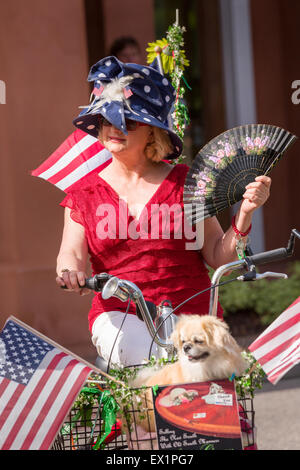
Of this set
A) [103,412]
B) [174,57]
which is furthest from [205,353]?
[174,57]

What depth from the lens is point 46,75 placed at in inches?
265

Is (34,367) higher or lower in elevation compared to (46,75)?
lower

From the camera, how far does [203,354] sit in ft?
6.79

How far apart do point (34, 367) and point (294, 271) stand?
579 centimetres

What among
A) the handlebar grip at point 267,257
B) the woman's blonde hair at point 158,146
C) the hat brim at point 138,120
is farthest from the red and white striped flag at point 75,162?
the handlebar grip at point 267,257

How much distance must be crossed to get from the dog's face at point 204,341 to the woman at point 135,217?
2.09 feet

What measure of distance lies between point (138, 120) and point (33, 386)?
3.50ft

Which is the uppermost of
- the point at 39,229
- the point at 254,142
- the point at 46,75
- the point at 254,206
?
the point at 46,75

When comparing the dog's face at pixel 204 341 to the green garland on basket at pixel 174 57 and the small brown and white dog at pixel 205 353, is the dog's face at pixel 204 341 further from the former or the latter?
the green garland on basket at pixel 174 57

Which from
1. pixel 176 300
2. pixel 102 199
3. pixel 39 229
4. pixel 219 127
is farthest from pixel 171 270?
pixel 219 127

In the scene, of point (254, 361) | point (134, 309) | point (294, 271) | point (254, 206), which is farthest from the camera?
point (294, 271)

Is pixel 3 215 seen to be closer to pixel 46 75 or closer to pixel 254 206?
pixel 46 75

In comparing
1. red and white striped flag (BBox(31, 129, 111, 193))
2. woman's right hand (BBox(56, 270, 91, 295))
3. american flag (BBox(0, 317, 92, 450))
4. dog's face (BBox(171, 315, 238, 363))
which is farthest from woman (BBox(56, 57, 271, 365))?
dog's face (BBox(171, 315, 238, 363))

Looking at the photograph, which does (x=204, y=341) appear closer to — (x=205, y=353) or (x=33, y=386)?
(x=205, y=353)
